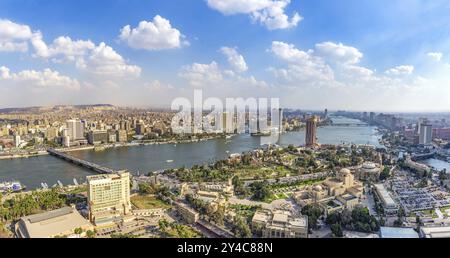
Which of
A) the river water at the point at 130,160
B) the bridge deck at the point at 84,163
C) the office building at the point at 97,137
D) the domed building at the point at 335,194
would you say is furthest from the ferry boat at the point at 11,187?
the office building at the point at 97,137

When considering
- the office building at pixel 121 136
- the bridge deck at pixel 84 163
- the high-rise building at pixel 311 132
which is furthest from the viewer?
the office building at pixel 121 136

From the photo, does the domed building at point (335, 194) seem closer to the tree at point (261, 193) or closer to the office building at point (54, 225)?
the tree at point (261, 193)

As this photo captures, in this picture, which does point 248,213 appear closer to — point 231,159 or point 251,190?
point 251,190

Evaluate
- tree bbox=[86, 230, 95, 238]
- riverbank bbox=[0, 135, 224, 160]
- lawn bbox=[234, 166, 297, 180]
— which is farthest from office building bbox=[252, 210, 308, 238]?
riverbank bbox=[0, 135, 224, 160]

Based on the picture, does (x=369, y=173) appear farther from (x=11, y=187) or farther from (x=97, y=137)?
(x=97, y=137)

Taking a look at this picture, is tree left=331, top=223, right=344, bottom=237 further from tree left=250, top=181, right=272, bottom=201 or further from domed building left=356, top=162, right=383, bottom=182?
domed building left=356, top=162, right=383, bottom=182
